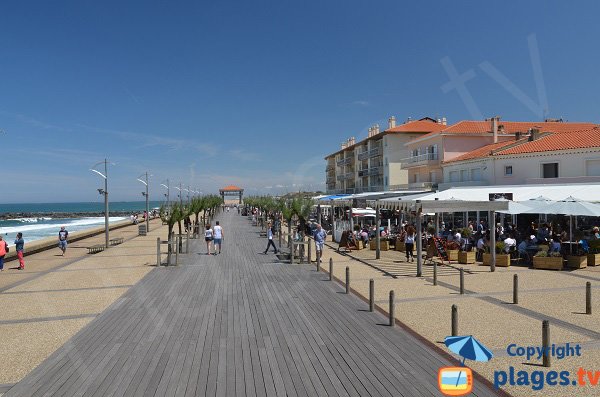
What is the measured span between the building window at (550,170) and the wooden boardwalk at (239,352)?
23.7 meters

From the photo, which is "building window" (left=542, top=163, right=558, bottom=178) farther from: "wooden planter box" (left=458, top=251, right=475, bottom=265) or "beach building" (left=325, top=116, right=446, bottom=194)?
"beach building" (left=325, top=116, right=446, bottom=194)

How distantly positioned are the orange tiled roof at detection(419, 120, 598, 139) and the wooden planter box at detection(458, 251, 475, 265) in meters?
25.8

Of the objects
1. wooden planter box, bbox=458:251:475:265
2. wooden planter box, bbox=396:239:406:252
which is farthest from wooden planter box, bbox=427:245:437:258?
wooden planter box, bbox=396:239:406:252

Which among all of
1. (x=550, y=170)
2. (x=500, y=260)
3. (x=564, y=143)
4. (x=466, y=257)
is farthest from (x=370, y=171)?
(x=500, y=260)

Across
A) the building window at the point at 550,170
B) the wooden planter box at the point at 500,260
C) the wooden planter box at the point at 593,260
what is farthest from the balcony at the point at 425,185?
the wooden planter box at the point at 500,260

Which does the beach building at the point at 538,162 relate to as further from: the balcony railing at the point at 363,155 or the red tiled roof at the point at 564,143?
the balcony railing at the point at 363,155

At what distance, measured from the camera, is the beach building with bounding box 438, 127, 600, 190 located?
26.8 metres

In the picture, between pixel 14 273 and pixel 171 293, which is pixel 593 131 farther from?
pixel 14 273

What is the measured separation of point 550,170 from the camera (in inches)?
Answer: 1145

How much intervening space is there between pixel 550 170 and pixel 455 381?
2786 centimetres

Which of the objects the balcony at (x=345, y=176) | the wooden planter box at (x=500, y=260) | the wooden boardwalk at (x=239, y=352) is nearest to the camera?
the wooden boardwalk at (x=239, y=352)

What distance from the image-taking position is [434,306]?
9953mm

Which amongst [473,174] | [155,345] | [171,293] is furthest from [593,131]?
[155,345]

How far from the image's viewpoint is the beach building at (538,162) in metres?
26.8
